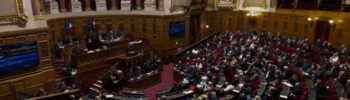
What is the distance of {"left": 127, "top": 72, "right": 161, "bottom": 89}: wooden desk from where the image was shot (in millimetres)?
14484

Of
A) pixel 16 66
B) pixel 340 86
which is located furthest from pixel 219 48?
pixel 16 66

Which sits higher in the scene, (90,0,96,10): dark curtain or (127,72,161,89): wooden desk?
(90,0,96,10): dark curtain

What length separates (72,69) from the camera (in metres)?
14.9

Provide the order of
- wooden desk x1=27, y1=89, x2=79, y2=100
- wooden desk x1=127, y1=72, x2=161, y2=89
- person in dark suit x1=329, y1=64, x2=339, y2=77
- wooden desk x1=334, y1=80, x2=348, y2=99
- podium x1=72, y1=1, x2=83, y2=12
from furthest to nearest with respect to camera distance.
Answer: podium x1=72, y1=1, x2=83, y2=12 → wooden desk x1=127, y1=72, x2=161, y2=89 → person in dark suit x1=329, y1=64, x2=339, y2=77 → wooden desk x1=27, y1=89, x2=79, y2=100 → wooden desk x1=334, y1=80, x2=348, y2=99

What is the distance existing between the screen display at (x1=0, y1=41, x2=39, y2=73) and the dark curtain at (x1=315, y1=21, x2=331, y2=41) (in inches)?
801

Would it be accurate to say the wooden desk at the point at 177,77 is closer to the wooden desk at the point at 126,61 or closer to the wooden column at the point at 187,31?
the wooden desk at the point at 126,61

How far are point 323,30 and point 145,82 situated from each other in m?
15.0

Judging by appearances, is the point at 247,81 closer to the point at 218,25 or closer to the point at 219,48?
the point at 219,48

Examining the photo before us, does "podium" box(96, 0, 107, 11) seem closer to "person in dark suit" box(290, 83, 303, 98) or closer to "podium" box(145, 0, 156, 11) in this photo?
"podium" box(145, 0, 156, 11)

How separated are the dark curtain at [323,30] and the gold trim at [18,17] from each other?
20.6 metres

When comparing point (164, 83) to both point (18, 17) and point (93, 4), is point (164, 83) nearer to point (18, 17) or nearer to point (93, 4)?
point (18, 17)

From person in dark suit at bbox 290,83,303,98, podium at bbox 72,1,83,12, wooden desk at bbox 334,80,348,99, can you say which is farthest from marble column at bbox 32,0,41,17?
wooden desk at bbox 334,80,348,99

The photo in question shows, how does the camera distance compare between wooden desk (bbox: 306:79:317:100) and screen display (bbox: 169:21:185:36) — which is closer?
wooden desk (bbox: 306:79:317:100)

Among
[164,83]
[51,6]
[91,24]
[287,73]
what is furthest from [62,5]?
[287,73]
